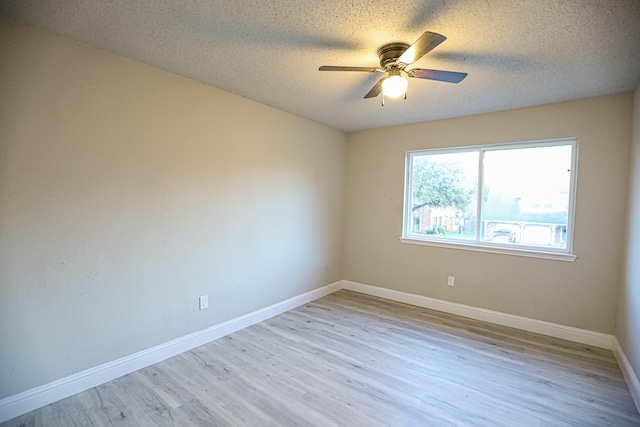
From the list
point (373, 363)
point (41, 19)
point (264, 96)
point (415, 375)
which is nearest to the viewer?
point (41, 19)

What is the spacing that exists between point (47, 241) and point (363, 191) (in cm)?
353

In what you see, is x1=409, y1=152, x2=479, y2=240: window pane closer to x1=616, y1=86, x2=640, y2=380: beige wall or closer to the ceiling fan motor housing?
x1=616, y1=86, x2=640, y2=380: beige wall

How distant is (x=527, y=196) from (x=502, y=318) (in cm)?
140

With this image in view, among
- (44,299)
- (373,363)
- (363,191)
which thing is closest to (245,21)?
(44,299)

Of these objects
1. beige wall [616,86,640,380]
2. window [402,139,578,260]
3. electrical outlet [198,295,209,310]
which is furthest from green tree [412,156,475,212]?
electrical outlet [198,295,209,310]

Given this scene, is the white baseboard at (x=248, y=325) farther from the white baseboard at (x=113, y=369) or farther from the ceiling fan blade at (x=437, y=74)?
the ceiling fan blade at (x=437, y=74)

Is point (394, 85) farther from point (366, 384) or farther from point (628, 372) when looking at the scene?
point (628, 372)

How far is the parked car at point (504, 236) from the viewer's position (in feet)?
10.9

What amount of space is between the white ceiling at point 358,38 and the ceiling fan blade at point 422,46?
0.49 feet

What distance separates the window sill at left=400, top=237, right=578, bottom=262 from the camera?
300 centimetres

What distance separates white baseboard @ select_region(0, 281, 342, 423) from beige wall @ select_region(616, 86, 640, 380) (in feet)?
10.5

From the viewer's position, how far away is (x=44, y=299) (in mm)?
1896

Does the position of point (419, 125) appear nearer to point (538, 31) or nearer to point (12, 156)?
point (538, 31)

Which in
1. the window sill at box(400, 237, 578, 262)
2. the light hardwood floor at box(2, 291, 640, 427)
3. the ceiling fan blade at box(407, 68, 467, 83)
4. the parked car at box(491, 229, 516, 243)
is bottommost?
the light hardwood floor at box(2, 291, 640, 427)
